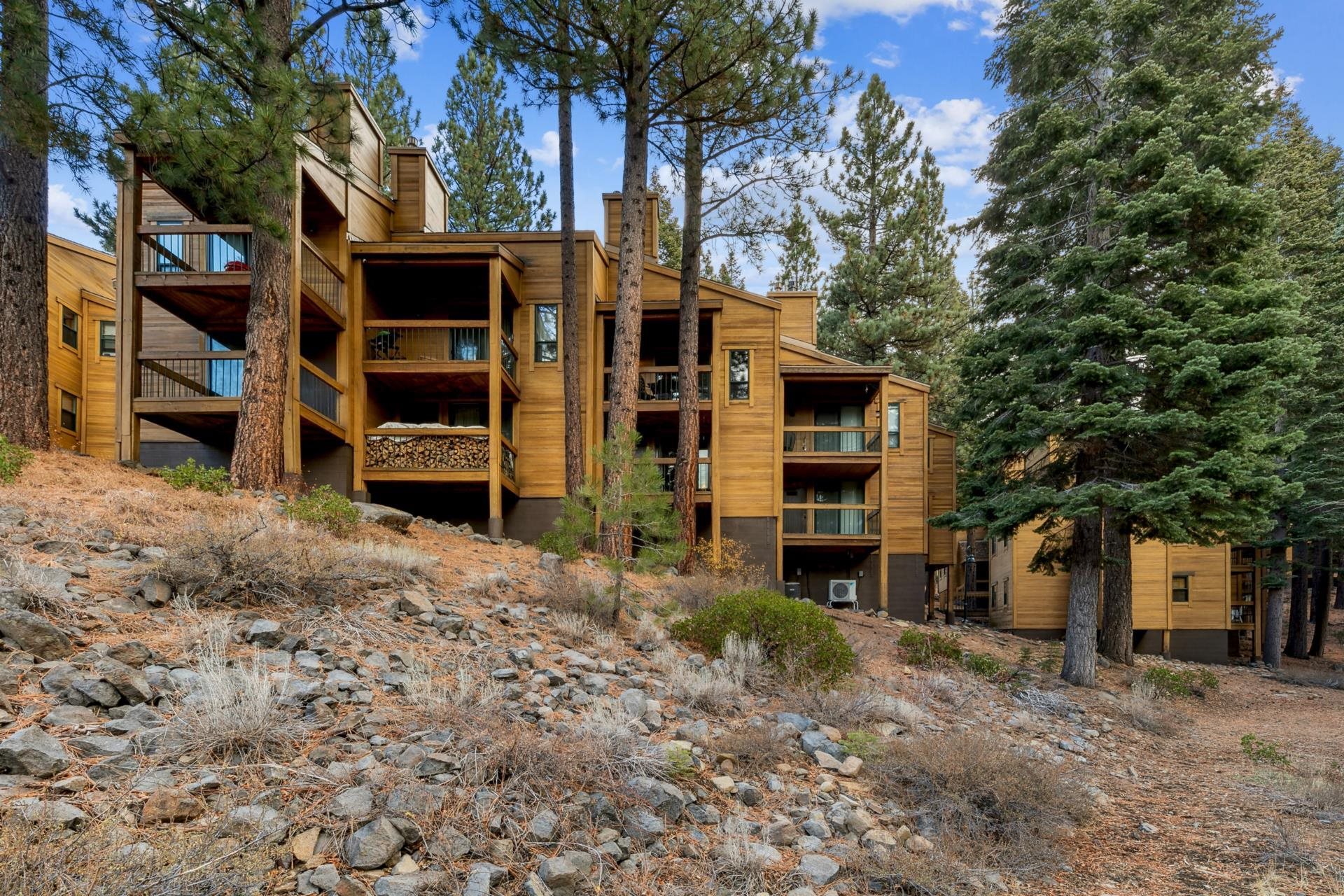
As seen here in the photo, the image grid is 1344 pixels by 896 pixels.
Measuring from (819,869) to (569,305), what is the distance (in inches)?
529

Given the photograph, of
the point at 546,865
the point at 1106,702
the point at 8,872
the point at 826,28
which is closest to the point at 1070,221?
the point at 826,28

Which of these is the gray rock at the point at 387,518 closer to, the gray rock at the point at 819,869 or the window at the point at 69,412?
the gray rock at the point at 819,869

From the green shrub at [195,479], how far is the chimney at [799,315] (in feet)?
55.4

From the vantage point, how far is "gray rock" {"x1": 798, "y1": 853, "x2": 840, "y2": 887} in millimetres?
4395

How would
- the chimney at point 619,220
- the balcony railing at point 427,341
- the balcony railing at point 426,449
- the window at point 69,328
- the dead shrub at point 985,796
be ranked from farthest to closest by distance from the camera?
the chimney at point 619,220, the window at point 69,328, the balcony railing at point 427,341, the balcony railing at point 426,449, the dead shrub at point 985,796

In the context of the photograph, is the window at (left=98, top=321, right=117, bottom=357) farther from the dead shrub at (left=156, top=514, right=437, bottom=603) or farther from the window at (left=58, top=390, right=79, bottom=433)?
the dead shrub at (left=156, top=514, right=437, bottom=603)

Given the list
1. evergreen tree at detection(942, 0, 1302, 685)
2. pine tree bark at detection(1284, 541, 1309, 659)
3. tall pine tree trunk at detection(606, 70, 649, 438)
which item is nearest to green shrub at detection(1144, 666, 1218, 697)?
evergreen tree at detection(942, 0, 1302, 685)

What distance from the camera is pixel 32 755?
3494 mm

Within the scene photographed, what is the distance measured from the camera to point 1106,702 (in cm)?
1159

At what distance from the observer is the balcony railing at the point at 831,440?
20.7 m

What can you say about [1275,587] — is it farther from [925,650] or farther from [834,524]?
[925,650]

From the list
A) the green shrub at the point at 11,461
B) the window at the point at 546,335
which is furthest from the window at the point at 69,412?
the green shrub at the point at 11,461

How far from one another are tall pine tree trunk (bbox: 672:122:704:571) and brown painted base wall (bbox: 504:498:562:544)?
3317 mm

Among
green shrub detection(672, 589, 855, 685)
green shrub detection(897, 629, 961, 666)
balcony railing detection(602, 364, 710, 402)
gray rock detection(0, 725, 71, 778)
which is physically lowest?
green shrub detection(897, 629, 961, 666)
